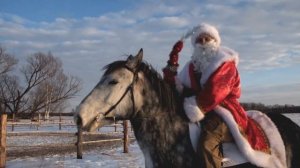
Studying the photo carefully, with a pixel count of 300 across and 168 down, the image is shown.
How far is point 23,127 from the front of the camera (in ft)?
129

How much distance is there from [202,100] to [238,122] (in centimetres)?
42

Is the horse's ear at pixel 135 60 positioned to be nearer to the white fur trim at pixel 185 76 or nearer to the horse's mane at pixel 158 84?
the horse's mane at pixel 158 84

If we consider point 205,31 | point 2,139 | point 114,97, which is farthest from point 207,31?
point 2,139

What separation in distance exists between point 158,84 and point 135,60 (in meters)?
0.32

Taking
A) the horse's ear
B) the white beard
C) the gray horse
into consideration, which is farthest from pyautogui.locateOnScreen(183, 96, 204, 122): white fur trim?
the horse's ear

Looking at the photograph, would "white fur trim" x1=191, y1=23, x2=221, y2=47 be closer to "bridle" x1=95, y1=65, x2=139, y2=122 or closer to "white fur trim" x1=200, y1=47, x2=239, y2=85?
"white fur trim" x1=200, y1=47, x2=239, y2=85

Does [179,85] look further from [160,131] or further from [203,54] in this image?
[160,131]

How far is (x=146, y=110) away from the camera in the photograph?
3.77m

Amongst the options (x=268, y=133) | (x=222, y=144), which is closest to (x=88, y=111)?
(x=222, y=144)

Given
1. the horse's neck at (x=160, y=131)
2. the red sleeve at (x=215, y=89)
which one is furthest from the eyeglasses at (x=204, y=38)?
the horse's neck at (x=160, y=131)

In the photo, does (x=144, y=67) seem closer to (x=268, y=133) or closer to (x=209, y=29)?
(x=209, y=29)

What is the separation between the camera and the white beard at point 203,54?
158 inches

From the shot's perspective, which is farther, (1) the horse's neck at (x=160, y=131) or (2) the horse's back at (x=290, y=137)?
(2) the horse's back at (x=290, y=137)

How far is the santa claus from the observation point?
3.64 metres
